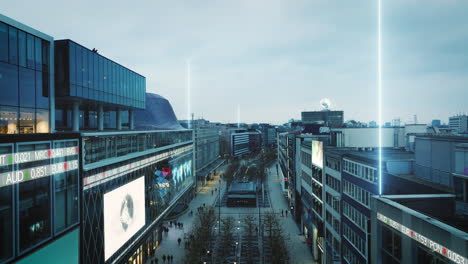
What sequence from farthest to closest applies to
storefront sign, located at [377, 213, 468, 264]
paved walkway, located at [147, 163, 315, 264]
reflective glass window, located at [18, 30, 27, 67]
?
paved walkway, located at [147, 163, 315, 264], reflective glass window, located at [18, 30, 27, 67], storefront sign, located at [377, 213, 468, 264]

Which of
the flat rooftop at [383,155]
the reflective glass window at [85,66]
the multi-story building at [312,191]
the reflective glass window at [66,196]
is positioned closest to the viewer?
the reflective glass window at [66,196]

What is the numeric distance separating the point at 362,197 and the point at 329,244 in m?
12.6

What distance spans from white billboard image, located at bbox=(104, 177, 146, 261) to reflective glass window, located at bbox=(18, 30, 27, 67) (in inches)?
579

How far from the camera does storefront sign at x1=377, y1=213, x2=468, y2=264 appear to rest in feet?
42.6

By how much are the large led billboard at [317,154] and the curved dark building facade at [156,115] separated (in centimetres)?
4392

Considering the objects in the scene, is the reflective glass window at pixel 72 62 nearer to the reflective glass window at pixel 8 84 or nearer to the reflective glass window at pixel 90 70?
the reflective glass window at pixel 90 70

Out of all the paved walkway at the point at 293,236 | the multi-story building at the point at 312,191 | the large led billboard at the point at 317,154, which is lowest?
the paved walkway at the point at 293,236

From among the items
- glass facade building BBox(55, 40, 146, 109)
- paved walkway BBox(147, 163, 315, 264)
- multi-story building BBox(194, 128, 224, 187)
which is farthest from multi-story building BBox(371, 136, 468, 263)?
multi-story building BBox(194, 128, 224, 187)

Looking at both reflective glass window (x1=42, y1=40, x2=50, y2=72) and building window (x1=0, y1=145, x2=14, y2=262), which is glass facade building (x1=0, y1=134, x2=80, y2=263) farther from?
reflective glass window (x1=42, y1=40, x2=50, y2=72)

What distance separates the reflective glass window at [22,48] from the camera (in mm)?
20956

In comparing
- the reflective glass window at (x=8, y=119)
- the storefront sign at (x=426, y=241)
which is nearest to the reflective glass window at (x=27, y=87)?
the reflective glass window at (x=8, y=119)

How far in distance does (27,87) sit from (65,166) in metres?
6.70

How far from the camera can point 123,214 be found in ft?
110

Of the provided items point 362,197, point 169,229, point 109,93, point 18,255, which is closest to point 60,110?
point 109,93
